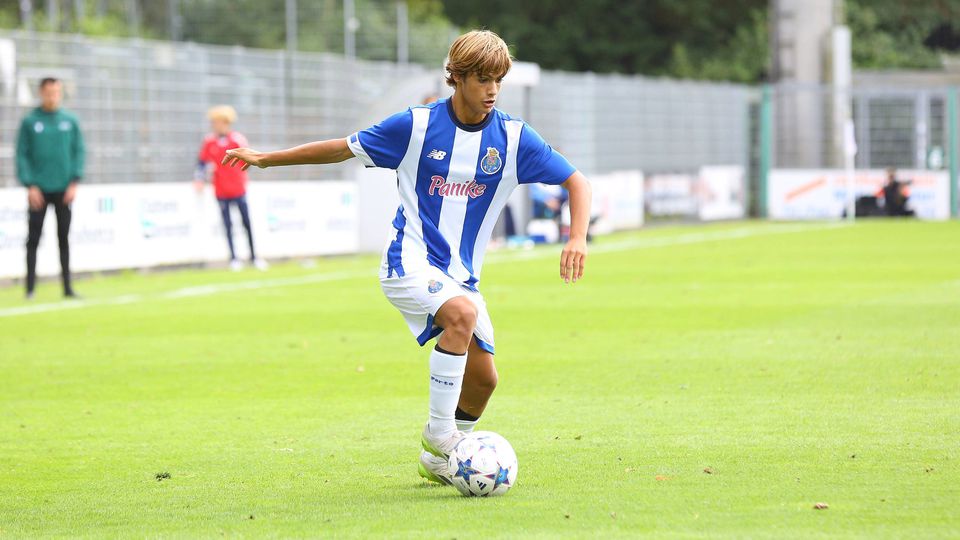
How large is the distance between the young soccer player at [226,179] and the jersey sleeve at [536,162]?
14.0m

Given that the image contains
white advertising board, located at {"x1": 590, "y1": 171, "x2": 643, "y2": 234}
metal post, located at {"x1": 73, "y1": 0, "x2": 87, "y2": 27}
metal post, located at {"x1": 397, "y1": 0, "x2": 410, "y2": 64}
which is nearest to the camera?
white advertising board, located at {"x1": 590, "y1": 171, "x2": 643, "y2": 234}

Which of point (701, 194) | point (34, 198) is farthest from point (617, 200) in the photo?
point (34, 198)

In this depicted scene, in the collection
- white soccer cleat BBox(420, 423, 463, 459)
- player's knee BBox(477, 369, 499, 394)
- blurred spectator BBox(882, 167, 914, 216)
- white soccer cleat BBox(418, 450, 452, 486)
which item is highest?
player's knee BBox(477, 369, 499, 394)

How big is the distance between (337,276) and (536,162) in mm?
13217

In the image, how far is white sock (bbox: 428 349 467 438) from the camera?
6.55 metres

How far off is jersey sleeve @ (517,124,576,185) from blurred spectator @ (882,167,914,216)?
28.4 meters

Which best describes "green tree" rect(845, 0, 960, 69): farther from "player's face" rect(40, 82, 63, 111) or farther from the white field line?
"player's face" rect(40, 82, 63, 111)

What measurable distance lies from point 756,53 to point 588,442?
49115 mm

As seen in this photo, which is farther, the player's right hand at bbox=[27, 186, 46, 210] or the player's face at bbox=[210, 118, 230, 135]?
the player's face at bbox=[210, 118, 230, 135]

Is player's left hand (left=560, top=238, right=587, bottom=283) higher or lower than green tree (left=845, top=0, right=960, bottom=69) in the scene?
lower

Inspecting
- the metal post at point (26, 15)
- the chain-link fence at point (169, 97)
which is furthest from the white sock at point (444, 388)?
the metal post at point (26, 15)

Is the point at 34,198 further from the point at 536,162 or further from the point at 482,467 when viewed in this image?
the point at 482,467

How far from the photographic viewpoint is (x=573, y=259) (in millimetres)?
6531

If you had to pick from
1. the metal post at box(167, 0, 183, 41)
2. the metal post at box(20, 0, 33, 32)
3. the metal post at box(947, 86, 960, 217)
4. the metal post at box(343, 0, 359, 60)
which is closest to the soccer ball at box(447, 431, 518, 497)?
the metal post at box(947, 86, 960, 217)
